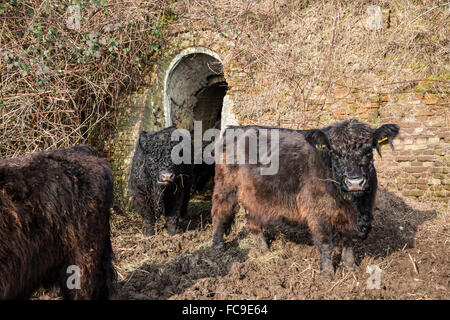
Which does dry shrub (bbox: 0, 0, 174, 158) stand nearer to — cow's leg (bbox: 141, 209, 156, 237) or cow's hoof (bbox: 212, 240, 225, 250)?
cow's leg (bbox: 141, 209, 156, 237)

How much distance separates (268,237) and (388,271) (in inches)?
76.9

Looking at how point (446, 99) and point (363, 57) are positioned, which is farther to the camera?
point (363, 57)

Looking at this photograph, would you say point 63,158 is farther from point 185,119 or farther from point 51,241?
point 185,119

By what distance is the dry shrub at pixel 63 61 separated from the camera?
5.68 meters

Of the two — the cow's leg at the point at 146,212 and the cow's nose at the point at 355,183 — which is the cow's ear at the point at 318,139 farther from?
the cow's leg at the point at 146,212

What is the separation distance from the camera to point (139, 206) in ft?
19.0

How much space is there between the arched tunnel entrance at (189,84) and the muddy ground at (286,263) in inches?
127

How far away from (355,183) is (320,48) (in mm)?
3991

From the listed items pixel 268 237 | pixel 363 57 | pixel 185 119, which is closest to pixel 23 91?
pixel 185 119

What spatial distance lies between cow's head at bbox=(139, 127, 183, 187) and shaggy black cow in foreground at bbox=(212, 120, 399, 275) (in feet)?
5.08

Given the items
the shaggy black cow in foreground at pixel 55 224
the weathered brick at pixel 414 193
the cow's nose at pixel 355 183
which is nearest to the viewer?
the shaggy black cow in foreground at pixel 55 224

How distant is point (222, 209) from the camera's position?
501cm

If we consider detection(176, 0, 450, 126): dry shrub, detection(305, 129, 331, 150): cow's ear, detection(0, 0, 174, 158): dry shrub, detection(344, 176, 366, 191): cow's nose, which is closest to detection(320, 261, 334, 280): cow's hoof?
detection(344, 176, 366, 191): cow's nose

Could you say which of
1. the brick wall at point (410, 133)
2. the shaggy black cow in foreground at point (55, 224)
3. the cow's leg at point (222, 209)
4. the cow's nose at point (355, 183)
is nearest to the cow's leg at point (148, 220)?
the cow's leg at point (222, 209)
